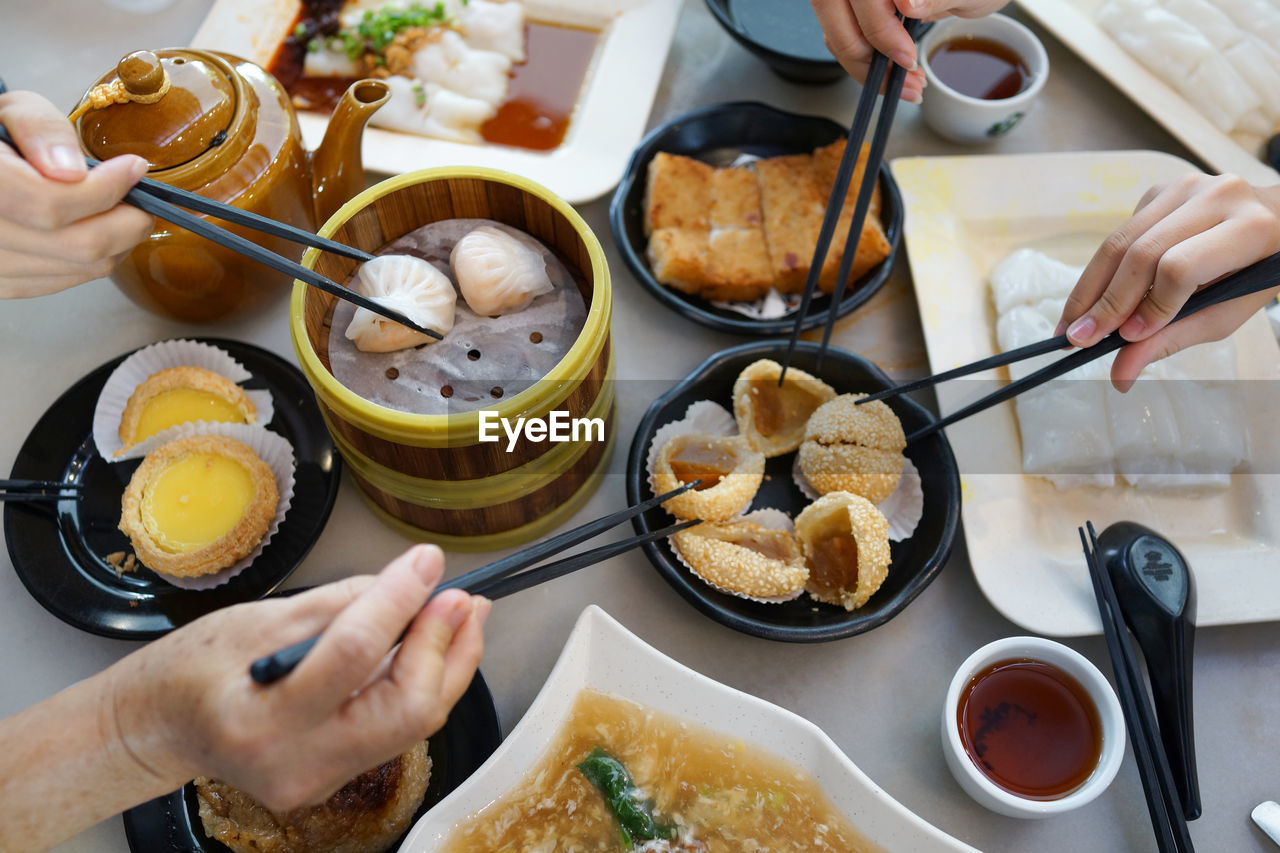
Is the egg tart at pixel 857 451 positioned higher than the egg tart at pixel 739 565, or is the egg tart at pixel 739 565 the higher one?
the egg tart at pixel 857 451

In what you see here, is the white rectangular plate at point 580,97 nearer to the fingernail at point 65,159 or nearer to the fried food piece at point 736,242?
the fried food piece at point 736,242

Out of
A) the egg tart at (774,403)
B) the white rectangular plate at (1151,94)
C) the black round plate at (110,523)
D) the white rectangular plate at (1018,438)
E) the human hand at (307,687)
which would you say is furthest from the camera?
the white rectangular plate at (1151,94)

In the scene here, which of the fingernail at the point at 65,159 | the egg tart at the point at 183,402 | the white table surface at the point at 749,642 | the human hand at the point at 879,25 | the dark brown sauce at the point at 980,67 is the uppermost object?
the fingernail at the point at 65,159

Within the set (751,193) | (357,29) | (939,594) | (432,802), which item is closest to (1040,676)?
(939,594)

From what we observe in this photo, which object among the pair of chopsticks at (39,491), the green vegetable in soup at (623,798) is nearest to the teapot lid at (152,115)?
the pair of chopsticks at (39,491)

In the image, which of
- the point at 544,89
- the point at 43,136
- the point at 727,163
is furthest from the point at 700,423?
the point at 43,136

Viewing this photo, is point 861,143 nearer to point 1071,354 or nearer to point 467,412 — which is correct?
point 1071,354

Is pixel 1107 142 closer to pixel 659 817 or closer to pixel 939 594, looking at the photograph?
pixel 939 594
